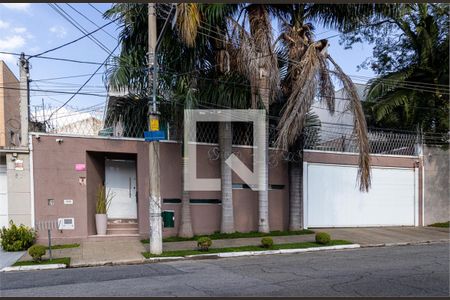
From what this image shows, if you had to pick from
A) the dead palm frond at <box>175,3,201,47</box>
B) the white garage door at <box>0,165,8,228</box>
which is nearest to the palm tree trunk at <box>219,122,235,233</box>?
the dead palm frond at <box>175,3,201,47</box>

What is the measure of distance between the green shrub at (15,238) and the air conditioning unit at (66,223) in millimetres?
865

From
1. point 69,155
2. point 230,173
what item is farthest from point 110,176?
point 230,173

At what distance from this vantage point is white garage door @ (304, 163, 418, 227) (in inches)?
642

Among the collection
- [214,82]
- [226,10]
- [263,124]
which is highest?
[226,10]

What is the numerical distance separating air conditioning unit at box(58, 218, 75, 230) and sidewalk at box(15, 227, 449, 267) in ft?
2.06

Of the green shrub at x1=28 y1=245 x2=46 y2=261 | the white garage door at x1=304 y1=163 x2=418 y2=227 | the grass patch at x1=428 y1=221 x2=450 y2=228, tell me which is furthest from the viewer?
the grass patch at x1=428 y1=221 x2=450 y2=228

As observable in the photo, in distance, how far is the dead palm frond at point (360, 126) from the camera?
12.4 meters

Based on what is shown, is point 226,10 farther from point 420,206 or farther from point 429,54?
point 420,206

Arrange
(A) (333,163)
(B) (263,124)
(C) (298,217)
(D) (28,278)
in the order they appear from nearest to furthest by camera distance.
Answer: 1. (D) (28,278)
2. (B) (263,124)
3. (C) (298,217)
4. (A) (333,163)

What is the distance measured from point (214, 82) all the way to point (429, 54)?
1061 cm

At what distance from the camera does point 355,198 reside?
17.1 metres

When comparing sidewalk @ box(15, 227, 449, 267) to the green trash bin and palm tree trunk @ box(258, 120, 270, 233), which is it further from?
the green trash bin

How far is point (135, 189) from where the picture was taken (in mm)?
15438

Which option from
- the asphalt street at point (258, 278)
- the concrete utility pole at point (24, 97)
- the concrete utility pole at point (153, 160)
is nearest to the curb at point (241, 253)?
the asphalt street at point (258, 278)
